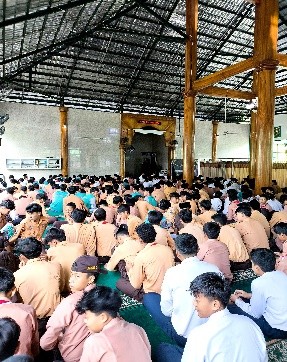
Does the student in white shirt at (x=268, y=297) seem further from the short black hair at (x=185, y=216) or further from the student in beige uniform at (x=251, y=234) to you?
the short black hair at (x=185, y=216)

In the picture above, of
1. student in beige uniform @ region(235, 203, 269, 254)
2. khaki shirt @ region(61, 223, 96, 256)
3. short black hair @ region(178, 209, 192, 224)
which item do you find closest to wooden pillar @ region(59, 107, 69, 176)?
khaki shirt @ region(61, 223, 96, 256)

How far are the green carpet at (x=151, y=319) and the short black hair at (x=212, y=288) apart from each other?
0.76 meters

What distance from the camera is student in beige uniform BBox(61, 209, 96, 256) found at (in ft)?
15.4

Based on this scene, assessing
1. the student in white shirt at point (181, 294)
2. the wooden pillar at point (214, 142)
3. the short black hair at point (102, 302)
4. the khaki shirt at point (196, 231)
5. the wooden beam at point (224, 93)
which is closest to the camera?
the short black hair at point (102, 302)

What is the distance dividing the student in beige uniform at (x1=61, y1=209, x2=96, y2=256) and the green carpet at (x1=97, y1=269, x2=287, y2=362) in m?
0.54

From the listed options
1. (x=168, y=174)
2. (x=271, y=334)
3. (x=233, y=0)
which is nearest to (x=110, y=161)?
(x=168, y=174)

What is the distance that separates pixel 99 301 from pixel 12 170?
512 inches

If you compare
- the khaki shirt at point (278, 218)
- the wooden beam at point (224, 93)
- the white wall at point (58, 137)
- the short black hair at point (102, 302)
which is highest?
the wooden beam at point (224, 93)

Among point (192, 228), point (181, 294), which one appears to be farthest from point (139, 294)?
point (192, 228)

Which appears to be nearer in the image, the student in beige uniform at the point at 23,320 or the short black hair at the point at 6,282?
the student in beige uniform at the point at 23,320

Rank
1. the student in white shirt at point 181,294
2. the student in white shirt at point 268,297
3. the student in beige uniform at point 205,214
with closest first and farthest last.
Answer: the student in white shirt at point 181,294 < the student in white shirt at point 268,297 < the student in beige uniform at point 205,214

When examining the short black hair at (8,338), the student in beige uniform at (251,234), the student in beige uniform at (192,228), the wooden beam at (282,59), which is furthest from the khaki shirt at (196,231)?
the wooden beam at (282,59)

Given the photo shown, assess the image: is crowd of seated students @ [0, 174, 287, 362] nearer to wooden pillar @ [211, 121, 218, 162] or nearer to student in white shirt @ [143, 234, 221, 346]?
student in white shirt @ [143, 234, 221, 346]

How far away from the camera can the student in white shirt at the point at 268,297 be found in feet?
9.02
